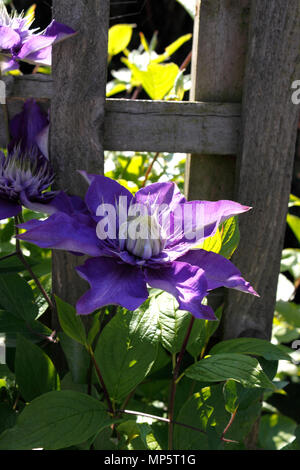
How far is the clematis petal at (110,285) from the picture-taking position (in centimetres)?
69

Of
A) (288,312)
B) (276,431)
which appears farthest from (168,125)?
(276,431)

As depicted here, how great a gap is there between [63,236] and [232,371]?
0.34 m

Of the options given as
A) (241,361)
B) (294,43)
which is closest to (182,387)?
(241,361)

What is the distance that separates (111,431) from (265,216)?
521 millimetres

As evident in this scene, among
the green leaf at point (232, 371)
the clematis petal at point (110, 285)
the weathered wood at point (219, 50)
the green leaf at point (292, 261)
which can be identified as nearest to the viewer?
the clematis petal at point (110, 285)

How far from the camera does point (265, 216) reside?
1.07m

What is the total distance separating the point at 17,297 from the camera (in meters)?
1.00

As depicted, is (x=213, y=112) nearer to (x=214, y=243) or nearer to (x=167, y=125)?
(x=167, y=125)

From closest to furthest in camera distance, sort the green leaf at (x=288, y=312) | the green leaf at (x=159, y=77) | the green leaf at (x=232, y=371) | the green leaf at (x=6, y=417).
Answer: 1. the green leaf at (x=232, y=371)
2. the green leaf at (x=6, y=417)
3. the green leaf at (x=159, y=77)
4. the green leaf at (x=288, y=312)

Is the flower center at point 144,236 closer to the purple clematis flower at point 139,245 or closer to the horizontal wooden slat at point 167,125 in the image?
the purple clematis flower at point 139,245

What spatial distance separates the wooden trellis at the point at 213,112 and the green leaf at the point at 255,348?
0.17m

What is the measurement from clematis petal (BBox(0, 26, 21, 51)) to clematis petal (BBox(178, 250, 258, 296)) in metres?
0.45

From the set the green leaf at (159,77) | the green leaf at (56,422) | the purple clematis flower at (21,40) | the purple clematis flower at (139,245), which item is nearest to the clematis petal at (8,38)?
the purple clematis flower at (21,40)

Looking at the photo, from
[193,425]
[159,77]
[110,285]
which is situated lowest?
[193,425]
